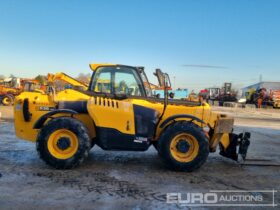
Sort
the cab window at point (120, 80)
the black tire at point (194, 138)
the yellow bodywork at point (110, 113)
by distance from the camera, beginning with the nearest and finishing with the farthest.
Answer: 1. the black tire at point (194, 138)
2. the yellow bodywork at point (110, 113)
3. the cab window at point (120, 80)

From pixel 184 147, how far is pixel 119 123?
1.44m

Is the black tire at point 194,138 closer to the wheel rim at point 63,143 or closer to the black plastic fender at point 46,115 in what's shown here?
the wheel rim at point 63,143

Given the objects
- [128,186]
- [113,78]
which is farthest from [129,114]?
[128,186]

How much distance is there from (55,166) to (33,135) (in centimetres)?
118

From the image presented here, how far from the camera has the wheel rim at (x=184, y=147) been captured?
7395 millimetres

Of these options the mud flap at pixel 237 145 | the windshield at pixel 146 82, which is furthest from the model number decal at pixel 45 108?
the mud flap at pixel 237 145

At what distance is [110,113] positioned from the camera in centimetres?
742

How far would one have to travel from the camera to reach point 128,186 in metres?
6.26

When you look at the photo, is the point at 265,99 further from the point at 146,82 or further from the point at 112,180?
the point at 112,180

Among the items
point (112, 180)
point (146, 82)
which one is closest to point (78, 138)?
point (112, 180)

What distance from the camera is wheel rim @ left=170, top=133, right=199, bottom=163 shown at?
739 centimetres

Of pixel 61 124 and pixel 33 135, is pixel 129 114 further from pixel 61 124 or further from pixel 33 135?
pixel 33 135

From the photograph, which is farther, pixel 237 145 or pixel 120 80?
pixel 237 145

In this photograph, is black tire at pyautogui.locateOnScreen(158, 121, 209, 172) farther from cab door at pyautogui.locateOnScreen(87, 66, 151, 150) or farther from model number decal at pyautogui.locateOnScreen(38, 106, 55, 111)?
model number decal at pyautogui.locateOnScreen(38, 106, 55, 111)
